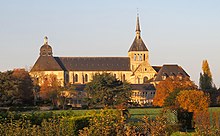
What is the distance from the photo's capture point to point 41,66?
381ft

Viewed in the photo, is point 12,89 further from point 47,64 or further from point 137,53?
point 137,53

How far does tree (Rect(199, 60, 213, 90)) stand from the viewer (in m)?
90.8

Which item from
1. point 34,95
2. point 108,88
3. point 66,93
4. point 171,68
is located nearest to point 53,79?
point 66,93

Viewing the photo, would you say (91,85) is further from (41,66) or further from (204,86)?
(41,66)

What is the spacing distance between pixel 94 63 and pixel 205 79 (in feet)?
126

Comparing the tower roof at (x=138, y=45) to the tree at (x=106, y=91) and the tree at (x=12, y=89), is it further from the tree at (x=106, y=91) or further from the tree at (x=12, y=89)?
the tree at (x=12, y=89)

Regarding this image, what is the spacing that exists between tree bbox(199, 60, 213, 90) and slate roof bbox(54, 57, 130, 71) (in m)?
30.1

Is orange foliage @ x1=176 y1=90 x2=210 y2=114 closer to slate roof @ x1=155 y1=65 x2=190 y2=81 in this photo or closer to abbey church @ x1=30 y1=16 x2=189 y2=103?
slate roof @ x1=155 y1=65 x2=190 y2=81

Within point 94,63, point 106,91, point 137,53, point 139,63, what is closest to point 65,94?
point 106,91

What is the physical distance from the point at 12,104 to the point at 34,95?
441 inches

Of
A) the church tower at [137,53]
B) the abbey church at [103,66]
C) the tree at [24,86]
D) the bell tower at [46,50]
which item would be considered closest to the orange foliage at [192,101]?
the tree at [24,86]

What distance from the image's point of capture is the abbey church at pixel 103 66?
117m

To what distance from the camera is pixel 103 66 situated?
4840 inches

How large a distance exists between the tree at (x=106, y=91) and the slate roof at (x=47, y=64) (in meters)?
44.0
